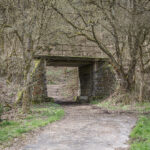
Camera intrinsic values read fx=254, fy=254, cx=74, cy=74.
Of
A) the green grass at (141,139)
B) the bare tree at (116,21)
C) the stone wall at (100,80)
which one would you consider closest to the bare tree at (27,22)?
the bare tree at (116,21)

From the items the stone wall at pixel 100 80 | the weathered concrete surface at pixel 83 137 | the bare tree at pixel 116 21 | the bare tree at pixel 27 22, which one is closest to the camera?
the weathered concrete surface at pixel 83 137

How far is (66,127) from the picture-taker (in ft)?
28.4

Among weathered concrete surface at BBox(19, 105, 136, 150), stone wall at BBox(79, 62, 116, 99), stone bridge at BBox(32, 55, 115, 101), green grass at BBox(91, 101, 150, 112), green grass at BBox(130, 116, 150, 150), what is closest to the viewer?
green grass at BBox(130, 116, 150, 150)

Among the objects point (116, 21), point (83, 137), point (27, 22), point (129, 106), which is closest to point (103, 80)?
point (129, 106)

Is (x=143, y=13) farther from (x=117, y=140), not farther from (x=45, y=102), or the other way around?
(x=45, y=102)

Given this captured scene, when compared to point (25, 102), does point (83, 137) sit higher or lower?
lower

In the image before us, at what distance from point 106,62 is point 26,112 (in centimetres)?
1016

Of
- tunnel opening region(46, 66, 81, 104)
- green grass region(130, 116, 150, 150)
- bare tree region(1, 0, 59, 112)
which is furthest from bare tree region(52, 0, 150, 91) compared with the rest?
tunnel opening region(46, 66, 81, 104)

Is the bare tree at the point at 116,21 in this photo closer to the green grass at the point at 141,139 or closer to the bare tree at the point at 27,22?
the bare tree at the point at 27,22

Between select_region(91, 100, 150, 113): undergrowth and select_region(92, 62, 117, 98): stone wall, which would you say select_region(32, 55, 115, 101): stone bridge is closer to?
select_region(92, 62, 117, 98): stone wall

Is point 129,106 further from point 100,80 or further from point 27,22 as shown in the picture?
point 27,22

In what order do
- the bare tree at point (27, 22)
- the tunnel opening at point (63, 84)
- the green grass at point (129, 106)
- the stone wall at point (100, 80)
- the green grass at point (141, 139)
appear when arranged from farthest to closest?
the tunnel opening at point (63, 84) → the stone wall at point (100, 80) → the green grass at point (129, 106) → the bare tree at point (27, 22) → the green grass at point (141, 139)

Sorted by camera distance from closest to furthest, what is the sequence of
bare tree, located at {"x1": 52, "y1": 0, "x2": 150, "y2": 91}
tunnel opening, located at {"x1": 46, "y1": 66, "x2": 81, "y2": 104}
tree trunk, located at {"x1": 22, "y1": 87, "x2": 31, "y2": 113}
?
1. tree trunk, located at {"x1": 22, "y1": 87, "x2": 31, "y2": 113}
2. bare tree, located at {"x1": 52, "y1": 0, "x2": 150, "y2": 91}
3. tunnel opening, located at {"x1": 46, "y1": 66, "x2": 81, "y2": 104}

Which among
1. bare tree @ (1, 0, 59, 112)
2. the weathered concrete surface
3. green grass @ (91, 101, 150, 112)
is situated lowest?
green grass @ (91, 101, 150, 112)
